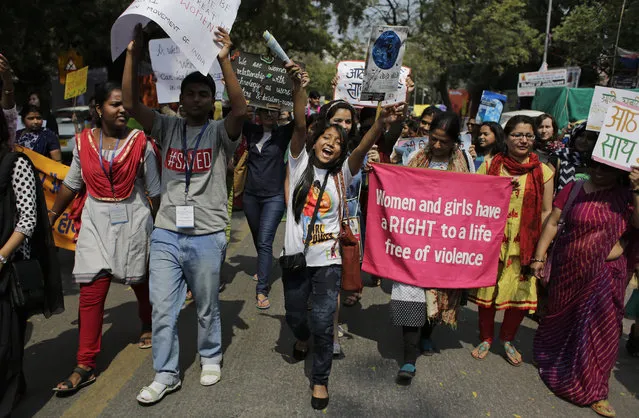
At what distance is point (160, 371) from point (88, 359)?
1.73 feet

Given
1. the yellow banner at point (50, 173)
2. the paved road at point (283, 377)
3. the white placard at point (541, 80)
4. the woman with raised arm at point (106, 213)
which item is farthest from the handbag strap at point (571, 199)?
the white placard at point (541, 80)

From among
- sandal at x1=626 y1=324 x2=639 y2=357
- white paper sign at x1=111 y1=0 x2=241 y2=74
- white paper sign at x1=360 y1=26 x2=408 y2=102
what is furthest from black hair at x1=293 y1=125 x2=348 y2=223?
Answer: sandal at x1=626 y1=324 x2=639 y2=357

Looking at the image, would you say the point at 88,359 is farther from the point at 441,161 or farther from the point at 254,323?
the point at 441,161

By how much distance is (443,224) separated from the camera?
394cm

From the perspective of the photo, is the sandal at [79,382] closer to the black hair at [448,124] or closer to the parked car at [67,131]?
the black hair at [448,124]

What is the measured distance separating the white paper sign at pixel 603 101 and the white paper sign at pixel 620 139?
0.12 metres

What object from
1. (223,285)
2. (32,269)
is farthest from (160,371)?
(223,285)

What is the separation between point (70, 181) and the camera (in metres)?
3.62

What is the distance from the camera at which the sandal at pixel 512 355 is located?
409 centimetres

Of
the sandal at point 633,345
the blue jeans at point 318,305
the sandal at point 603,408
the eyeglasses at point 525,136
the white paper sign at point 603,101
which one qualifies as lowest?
the sandal at point 633,345

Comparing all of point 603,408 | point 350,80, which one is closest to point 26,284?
point 603,408

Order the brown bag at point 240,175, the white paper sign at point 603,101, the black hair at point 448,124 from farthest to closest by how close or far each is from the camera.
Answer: the brown bag at point 240,175, the black hair at point 448,124, the white paper sign at point 603,101

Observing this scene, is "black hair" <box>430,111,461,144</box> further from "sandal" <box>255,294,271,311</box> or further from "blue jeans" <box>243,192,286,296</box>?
"sandal" <box>255,294,271,311</box>

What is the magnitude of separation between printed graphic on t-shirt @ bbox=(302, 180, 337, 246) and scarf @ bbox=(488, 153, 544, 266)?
59.0 inches
